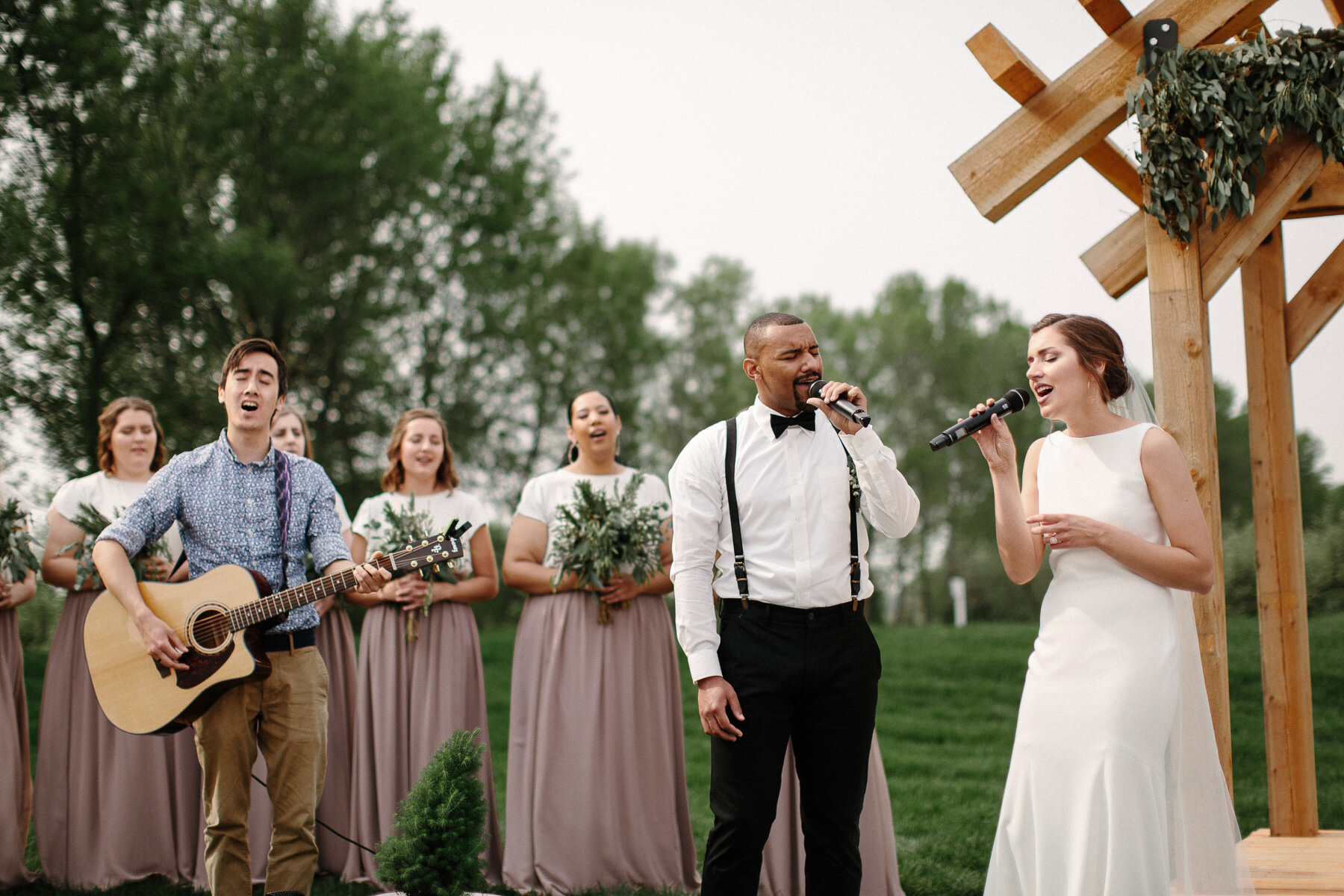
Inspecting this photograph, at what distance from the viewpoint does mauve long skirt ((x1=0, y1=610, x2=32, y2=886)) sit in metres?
5.83

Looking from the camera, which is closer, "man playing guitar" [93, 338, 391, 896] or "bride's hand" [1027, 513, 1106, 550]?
"bride's hand" [1027, 513, 1106, 550]

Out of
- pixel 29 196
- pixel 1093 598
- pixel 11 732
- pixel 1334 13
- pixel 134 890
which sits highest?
pixel 29 196

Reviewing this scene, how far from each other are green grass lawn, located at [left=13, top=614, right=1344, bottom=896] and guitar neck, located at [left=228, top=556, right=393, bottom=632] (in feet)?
6.58

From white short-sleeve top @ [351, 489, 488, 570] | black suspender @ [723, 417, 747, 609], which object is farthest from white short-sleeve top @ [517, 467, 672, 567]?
black suspender @ [723, 417, 747, 609]

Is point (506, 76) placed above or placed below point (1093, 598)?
above

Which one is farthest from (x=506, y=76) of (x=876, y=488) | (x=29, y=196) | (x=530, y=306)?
(x=876, y=488)

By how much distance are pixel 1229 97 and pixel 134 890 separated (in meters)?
6.83

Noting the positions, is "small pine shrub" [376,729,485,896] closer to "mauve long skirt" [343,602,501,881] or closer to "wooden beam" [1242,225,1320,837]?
"mauve long skirt" [343,602,501,881]

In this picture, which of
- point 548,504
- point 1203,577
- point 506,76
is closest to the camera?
point 1203,577

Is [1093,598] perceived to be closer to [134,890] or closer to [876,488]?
[876,488]

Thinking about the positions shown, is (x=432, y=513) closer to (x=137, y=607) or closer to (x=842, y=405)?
(x=137, y=607)

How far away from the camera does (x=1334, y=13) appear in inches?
237

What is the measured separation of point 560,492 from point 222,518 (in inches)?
84.0

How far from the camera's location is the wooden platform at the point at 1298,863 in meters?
4.82
